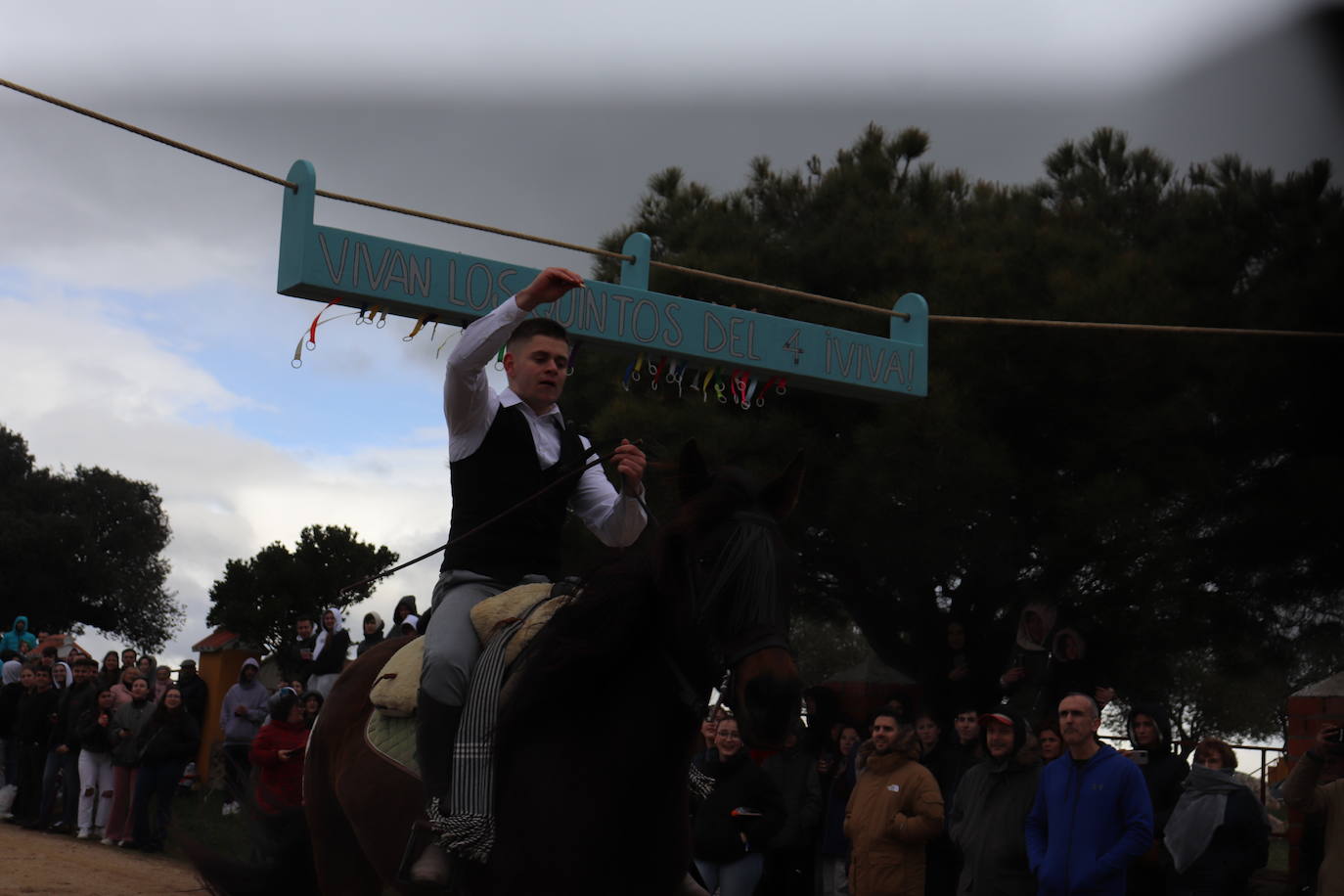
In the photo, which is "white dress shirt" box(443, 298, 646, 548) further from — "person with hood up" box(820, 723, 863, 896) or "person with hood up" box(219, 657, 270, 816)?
"person with hood up" box(219, 657, 270, 816)

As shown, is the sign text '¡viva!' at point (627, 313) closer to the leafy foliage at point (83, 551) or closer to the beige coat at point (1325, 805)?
the beige coat at point (1325, 805)

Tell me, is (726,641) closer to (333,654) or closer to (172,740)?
(333,654)

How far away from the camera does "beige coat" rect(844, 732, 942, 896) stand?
28.8 ft

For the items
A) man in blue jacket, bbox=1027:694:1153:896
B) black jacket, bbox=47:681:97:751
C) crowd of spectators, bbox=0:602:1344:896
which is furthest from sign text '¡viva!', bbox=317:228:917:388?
black jacket, bbox=47:681:97:751

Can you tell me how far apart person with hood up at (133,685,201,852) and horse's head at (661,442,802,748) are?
38.4 ft

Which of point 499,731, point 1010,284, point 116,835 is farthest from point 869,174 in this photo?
point 499,731

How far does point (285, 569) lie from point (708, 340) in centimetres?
2134

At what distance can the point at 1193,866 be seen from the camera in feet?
25.9

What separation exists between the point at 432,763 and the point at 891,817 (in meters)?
5.27

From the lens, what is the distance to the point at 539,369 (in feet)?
15.4

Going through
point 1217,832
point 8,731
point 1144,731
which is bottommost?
point 8,731

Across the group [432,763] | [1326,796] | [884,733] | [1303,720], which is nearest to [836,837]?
[884,733]

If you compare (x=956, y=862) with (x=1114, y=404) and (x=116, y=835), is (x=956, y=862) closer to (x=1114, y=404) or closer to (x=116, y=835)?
(x=1114, y=404)

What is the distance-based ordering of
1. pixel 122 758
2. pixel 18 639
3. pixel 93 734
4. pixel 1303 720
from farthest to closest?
pixel 18 639 < pixel 93 734 < pixel 122 758 < pixel 1303 720
